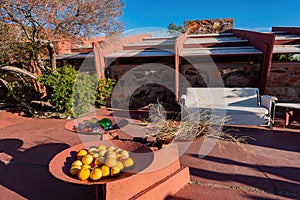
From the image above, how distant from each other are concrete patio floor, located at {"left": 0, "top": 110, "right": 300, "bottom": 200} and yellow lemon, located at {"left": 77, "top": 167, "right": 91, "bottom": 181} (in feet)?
3.50

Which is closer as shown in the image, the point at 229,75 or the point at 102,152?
the point at 102,152

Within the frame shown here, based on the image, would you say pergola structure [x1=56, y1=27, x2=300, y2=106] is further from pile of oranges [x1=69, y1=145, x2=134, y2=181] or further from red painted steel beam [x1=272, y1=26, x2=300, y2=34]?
pile of oranges [x1=69, y1=145, x2=134, y2=181]

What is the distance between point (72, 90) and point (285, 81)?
6239mm

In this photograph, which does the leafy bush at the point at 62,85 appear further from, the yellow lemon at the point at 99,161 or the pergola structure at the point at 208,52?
the yellow lemon at the point at 99,161

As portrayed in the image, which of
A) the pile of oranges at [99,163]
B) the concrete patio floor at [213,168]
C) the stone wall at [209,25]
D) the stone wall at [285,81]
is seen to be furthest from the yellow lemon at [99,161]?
the stone wall at [209,25]

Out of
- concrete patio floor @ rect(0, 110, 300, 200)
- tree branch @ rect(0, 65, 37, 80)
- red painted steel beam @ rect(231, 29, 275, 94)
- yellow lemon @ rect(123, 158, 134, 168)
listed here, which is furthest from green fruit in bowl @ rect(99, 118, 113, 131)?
tree branch @ rect(0, 65, 37, 80)

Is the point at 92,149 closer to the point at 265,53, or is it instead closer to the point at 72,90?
the point at 72,90

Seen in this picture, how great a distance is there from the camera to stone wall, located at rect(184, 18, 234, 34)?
12219 millimetres

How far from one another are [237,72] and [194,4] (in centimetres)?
1271

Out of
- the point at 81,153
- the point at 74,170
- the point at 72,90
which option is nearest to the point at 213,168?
the point at 81,153

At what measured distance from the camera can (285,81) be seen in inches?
246

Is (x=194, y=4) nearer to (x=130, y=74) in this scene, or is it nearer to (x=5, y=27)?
(x=130, y=74)

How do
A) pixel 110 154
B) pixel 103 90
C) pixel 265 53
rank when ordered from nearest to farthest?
pixel 110 154
pixel 265 53
pixel 103 90

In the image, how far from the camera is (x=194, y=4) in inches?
676
